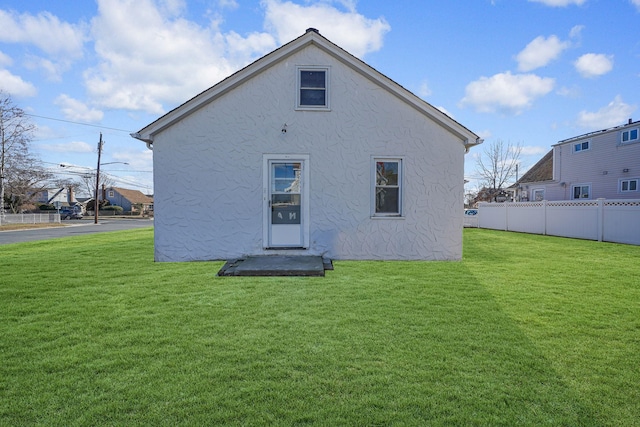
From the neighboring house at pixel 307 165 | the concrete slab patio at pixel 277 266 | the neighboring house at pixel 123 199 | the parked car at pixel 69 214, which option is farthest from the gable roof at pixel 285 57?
the neighboring house at pixel 123 199

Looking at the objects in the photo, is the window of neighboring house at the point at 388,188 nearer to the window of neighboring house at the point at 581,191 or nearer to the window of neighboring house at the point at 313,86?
the window of neighboring house at the point at 313,86

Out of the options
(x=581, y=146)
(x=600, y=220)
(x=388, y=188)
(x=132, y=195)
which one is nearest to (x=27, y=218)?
(x=132, y=195)

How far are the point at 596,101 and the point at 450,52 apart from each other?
10234 mm

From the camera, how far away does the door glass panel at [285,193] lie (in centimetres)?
859

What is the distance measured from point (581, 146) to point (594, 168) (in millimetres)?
1799

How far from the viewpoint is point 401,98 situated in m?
8.52

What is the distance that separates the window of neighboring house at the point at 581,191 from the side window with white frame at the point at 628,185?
195cm

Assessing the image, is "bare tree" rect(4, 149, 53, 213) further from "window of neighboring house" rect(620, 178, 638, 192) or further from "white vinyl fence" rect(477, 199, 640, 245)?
"window of neighboring house" rect(620, 178, 638, 192)

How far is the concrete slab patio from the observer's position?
6938 mm

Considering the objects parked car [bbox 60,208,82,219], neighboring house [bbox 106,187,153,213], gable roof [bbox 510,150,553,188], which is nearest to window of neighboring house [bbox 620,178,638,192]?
gable roof [bbox 510,150,553,188]

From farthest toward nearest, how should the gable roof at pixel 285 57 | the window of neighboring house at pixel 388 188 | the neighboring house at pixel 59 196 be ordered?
the neighboring house at pixel 59 196, the window of neighboring house at pixel 388 188, the gable roof at pixel 285 57

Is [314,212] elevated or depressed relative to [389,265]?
elevated

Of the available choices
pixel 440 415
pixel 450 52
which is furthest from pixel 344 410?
pixel 450 52

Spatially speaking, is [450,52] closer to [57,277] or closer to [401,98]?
[401,98]
